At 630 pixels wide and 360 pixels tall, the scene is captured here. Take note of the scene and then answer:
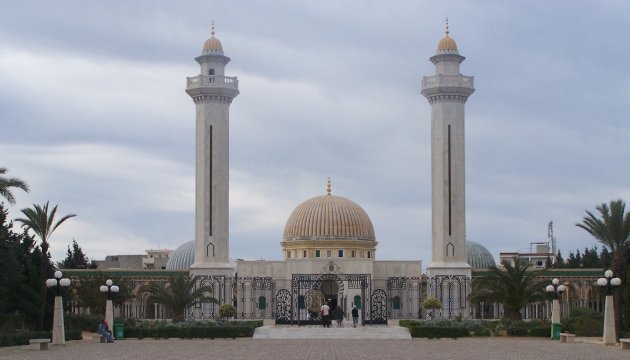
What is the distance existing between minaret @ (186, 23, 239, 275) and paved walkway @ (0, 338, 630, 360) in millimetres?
21793

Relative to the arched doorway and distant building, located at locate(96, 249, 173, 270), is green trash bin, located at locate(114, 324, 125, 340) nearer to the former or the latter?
the arched doorway

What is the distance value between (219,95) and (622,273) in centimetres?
2644

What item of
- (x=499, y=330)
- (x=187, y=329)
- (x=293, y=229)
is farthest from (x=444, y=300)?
(x=187, y=329)

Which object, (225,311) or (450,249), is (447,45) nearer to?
(450,249)

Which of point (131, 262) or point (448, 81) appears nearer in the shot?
point (448, 81)

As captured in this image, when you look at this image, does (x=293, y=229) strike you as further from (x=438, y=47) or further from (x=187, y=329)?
(x=187, y=329)

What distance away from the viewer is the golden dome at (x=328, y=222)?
66.2m

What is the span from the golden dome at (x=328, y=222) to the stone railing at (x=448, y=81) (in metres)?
10.7

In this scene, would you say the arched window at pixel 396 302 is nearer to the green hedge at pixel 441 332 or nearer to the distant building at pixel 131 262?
the green hedge at pixel 441 332

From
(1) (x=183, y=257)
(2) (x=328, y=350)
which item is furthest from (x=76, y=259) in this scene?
(2) (x=328, y=350)

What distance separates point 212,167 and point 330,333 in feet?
63.3

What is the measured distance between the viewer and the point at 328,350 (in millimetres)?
31000

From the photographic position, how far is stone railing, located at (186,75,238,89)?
59.9 metres

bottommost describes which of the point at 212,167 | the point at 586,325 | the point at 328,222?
the point at 586,325
